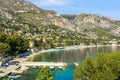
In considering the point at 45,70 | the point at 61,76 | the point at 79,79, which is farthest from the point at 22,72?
the point at 79,79

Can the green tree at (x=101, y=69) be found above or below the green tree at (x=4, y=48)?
above

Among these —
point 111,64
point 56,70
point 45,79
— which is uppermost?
point 111,64

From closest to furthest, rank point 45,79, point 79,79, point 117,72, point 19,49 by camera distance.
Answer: point 117,72 → point 79,79 → point 45,79 → point 19,49

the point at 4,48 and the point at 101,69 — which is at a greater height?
the point at 101,69

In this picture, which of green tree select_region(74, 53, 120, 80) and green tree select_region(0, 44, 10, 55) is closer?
green tree select_region(74, 53, 120, 80)

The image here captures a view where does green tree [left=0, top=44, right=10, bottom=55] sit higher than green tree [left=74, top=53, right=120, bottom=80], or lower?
lower

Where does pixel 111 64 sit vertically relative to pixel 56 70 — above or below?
above

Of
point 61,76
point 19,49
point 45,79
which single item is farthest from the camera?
point 19,49

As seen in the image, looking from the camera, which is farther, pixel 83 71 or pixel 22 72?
pixel 22 72

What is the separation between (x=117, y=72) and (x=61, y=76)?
46525 mm

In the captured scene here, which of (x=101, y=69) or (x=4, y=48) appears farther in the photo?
(x=4, y=48)

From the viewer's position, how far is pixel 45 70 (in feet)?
213

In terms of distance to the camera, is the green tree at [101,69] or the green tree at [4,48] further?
the green tree at [4,48]

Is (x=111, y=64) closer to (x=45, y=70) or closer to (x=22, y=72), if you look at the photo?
(x=45, y=70)
